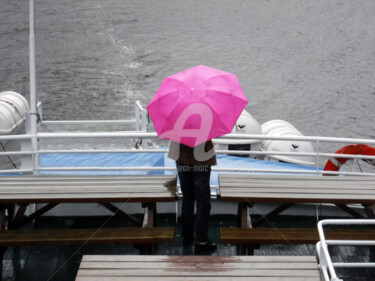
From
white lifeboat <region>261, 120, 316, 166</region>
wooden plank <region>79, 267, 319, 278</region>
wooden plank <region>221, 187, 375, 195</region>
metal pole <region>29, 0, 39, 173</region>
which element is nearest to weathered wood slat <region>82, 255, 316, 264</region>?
wooden plank <region>79, 267, 319, 278</region>

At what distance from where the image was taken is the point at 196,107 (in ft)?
15.0

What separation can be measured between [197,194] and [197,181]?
0.45 feet

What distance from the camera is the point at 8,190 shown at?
529 centimetres

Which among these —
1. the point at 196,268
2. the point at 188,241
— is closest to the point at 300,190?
the point at 188,241

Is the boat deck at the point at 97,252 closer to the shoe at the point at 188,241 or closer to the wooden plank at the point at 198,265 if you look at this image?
the shoe at the point at 188,241

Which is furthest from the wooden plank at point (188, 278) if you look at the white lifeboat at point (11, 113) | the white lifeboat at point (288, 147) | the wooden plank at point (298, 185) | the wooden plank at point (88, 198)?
the white lifeboat at point (11, 113)

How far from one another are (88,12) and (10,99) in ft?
97.5

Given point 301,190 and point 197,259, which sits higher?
point 197,259

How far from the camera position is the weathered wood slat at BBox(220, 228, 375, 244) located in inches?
190

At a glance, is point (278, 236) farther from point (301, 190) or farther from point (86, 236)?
point (86, 236)

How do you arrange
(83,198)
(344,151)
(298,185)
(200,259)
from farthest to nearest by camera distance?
1. (344,151)
2. (298,185)
3. (83,198)
4. (200,259)

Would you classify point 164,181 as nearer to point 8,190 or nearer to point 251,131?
point 8,190

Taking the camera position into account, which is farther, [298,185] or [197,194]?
[298,185]

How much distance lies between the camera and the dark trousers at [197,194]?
4867 millimetres
